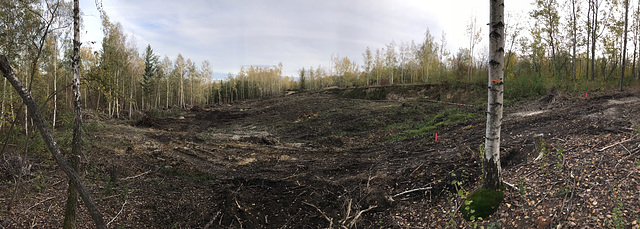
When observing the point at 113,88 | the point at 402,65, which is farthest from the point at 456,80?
the point at 113,88

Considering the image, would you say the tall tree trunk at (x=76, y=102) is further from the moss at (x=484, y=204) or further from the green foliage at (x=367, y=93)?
the green foliage at (x=367, y=93)

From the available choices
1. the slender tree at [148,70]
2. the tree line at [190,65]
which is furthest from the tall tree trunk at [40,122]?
the slender tree at [148,70]

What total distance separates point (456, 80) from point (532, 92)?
36.0 ft

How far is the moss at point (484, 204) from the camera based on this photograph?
439 centimetres

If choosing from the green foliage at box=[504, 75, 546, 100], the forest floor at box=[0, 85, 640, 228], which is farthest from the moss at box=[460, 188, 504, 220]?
the green foliage at box=[504, 75, 546, 100]

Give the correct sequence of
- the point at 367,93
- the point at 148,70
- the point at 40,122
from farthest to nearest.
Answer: the point at 367,93
the point at 148,70
the point at 40,122

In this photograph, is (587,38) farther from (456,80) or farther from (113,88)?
(113,88)

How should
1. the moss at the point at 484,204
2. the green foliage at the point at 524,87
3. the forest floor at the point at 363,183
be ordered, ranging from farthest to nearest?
the green foliage at the point at 524,87 < the moss at the point at 484,204 < the forest floor at the point at 363,183

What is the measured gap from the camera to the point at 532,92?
18.6 metres

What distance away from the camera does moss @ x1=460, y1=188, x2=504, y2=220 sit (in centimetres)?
439

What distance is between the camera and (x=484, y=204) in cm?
445

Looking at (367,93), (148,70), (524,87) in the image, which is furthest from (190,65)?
(524,87)

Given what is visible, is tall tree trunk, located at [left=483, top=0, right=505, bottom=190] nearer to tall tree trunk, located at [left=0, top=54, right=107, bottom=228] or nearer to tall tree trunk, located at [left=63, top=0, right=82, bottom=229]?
tall tree trunk, located at [left=0, top=54, right=107, bottom=228]

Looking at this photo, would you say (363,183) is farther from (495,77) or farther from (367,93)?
(367,93)
